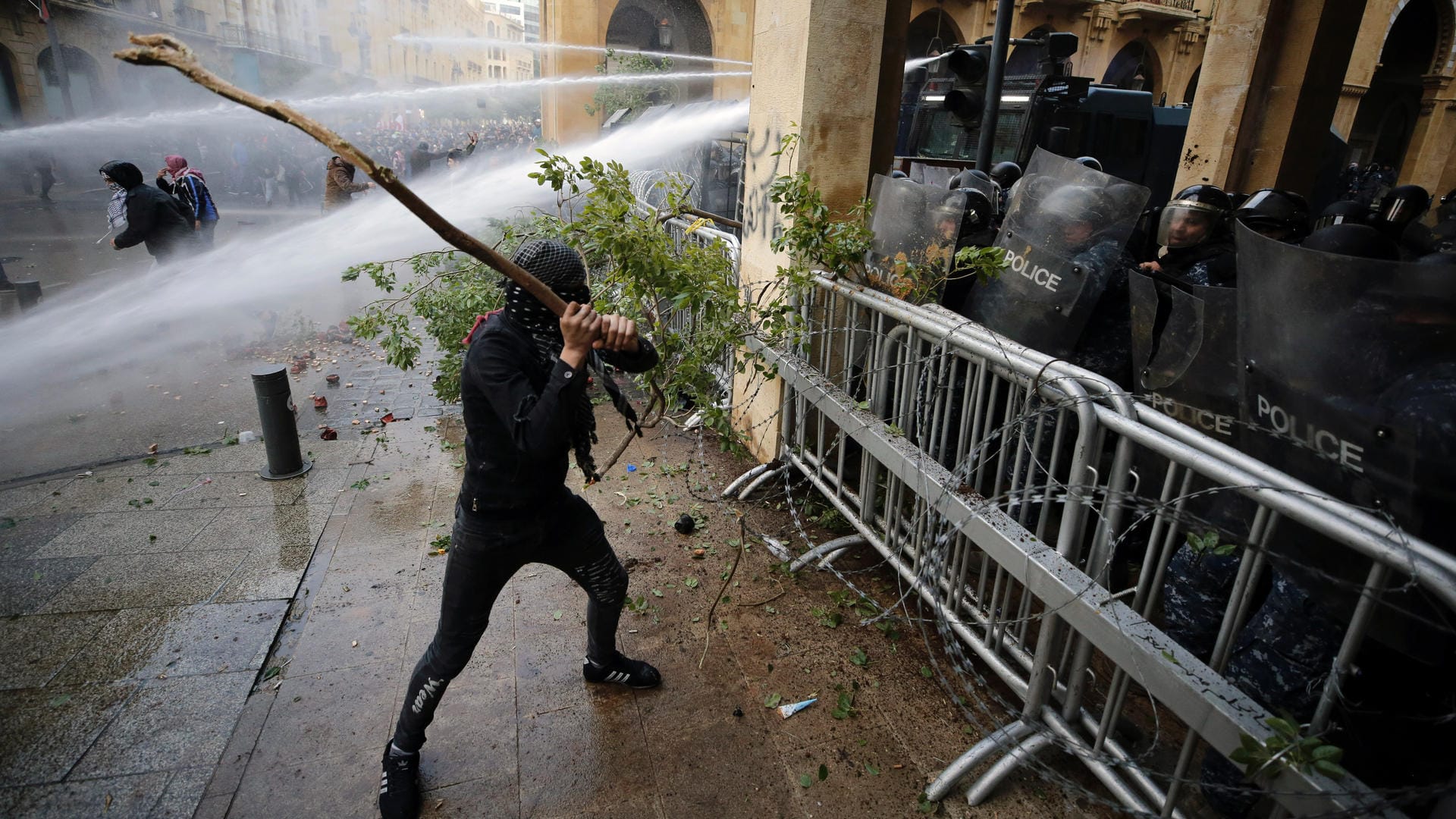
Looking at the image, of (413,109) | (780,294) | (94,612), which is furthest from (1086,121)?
(413,109)

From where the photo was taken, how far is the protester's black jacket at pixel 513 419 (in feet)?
7.17

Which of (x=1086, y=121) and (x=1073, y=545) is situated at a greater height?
(x=1086, y=121)

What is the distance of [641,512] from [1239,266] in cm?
340

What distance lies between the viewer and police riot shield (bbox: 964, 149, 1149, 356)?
10.1 ft

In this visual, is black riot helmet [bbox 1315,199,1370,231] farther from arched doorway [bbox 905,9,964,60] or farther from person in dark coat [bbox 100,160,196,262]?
arched doorway [bbox 905,9,964,60]

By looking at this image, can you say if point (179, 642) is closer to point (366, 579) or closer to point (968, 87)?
point (366, 579)

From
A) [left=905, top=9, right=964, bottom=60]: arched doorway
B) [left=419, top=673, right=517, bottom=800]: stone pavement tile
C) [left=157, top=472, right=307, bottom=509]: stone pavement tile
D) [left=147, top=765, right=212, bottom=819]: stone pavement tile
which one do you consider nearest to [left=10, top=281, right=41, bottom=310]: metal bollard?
[left=157, top=472, right=307, bottom=509]: stone pavement tile

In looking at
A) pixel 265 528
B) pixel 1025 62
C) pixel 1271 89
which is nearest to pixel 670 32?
pixel 1025 62

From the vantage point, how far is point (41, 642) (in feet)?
11.1

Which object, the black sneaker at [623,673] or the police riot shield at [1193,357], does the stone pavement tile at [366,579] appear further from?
the police riot shield at [1193,357]

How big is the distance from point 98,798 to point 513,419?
82.1 inches

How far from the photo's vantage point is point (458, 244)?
75.2 inches

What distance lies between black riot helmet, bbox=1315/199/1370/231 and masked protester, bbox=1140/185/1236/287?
2.99 meters

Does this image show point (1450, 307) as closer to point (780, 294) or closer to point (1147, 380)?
point (1147, 380)
